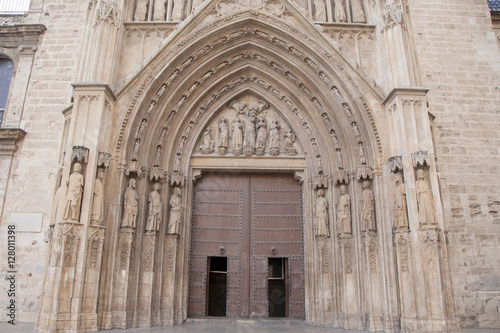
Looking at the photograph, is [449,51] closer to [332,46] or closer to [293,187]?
[332,46]

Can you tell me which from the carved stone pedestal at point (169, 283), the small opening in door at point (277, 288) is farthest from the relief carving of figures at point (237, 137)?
the small opening in door at point (277, 288)

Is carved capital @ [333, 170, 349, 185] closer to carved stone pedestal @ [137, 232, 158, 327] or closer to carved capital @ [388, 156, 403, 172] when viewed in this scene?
carved capital @ [388, 156, 403, 172]

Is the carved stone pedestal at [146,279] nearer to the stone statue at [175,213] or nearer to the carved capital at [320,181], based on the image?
the stone statue at [175,213]

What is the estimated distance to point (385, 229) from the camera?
26.9ft

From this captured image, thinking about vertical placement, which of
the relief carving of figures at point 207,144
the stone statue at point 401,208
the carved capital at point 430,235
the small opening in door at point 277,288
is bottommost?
the small opening in door at point 277,288

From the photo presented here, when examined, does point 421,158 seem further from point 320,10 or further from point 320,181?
point 320,10

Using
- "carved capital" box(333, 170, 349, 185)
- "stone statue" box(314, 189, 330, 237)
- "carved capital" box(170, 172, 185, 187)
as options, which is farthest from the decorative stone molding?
"carved capital" box(333, 170, 349, 185)

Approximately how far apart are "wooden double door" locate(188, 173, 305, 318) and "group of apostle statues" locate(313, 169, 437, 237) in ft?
2.70

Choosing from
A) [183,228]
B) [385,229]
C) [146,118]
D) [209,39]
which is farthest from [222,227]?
[209,39]

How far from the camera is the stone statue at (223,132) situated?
10.3 metres

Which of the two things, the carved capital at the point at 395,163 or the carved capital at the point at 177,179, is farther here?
the carved capital at the point at 177,179

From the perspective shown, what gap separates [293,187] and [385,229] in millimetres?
2835

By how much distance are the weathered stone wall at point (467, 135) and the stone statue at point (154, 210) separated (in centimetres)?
681

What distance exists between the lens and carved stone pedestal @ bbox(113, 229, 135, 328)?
7926 mm
